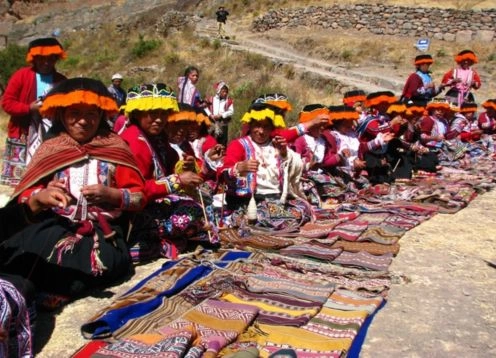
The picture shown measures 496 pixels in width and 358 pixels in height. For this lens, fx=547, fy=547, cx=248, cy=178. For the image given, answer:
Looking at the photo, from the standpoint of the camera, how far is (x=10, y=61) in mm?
20422

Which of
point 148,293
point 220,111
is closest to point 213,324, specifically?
point 148,293

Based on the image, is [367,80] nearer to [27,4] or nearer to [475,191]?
[475,191]

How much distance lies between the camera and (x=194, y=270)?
405cm

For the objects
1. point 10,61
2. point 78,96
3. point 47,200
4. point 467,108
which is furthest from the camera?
point 10,61

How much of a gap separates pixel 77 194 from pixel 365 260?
2492 mm

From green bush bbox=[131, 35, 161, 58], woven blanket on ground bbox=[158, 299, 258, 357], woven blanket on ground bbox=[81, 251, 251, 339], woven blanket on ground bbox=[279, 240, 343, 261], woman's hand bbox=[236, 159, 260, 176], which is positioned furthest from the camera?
green bush bbox=[131, 35, 161, 58]

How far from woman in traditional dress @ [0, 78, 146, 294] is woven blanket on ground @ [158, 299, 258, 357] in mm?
776

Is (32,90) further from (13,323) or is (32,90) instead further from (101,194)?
(13,323)

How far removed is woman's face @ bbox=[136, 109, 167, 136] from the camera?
4375 millimetres

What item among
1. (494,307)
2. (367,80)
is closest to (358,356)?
(494,307)

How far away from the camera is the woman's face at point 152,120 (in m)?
4.38

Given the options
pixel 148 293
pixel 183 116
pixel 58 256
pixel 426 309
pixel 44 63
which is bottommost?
pixel 426 309

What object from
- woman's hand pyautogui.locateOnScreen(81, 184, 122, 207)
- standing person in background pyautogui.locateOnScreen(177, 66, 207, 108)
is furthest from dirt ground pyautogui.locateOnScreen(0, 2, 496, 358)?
standing person in background pyautogui.locateOnScreen(177, 66, 207, 108)

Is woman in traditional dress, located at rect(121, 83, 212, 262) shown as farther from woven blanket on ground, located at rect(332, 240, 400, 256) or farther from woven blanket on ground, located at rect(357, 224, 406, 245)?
woven blanket on ground, located at rect(357, 224, 406, 245)
